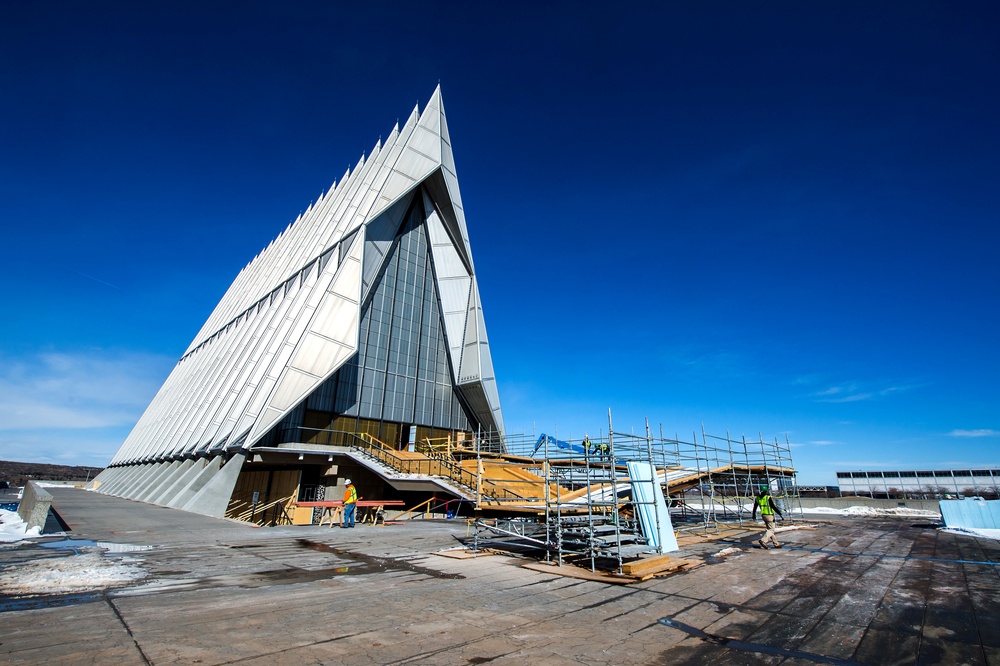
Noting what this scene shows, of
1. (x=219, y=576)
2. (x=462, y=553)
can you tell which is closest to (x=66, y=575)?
(x=219, y=576)

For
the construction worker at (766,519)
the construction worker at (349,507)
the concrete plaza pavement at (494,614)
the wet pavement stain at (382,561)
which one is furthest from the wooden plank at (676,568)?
the construction worker at (349,507)

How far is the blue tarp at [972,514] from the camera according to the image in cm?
1817

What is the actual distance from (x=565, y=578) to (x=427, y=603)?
301cm

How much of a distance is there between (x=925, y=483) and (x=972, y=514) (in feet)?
75.1

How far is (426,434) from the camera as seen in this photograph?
29.7m

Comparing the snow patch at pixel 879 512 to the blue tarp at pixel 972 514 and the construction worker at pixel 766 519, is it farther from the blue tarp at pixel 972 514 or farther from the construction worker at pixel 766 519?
the construction worker at pixel 766 519

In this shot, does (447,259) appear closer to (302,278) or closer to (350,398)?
(302,278)

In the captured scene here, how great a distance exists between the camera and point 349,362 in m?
27.3

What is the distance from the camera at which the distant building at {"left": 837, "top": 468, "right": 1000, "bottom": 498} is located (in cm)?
3306

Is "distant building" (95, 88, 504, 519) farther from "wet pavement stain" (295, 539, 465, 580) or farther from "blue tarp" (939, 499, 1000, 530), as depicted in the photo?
"blue tarp" (939, 499, 1000, 530)

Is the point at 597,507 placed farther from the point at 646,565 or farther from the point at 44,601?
the point at 44,601

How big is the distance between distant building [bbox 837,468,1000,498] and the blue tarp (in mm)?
19852

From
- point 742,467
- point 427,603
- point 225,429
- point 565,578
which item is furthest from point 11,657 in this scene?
point 742,467

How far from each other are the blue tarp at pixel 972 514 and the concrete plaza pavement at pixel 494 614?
11.4m
